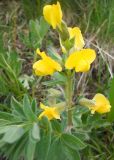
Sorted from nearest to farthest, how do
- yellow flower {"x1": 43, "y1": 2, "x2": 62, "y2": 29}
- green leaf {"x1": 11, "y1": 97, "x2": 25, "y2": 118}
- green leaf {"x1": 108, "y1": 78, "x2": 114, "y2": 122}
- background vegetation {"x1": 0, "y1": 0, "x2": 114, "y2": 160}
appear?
1. yellow flower {"x1": 43, "y1": 2, "x2": 62, "y2": 29}
2. green leaf {"x1": 11, "y1": 97, "x2": 25, "y2": 118}
3. green leaf {"x1": 108, "y1": 78, "x2": 114, "y2": 122}
4. background vegetation {"x1": 0, "y1": 0, "x2": 114, "y2": 160}

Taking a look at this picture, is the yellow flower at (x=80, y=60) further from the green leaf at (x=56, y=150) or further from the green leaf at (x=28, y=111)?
the green leaf at (x=56, y=150)

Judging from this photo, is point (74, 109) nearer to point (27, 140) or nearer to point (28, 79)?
point (27, 140)

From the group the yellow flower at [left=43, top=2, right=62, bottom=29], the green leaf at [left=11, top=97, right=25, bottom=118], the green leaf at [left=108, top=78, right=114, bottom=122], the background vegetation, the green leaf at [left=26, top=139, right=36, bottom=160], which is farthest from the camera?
the background vegetation

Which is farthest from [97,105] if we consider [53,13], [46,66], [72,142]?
[53,13]

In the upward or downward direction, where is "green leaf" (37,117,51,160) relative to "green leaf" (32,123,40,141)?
downward

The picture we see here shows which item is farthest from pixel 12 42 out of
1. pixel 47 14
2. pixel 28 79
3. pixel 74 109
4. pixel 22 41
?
pixel 47 14

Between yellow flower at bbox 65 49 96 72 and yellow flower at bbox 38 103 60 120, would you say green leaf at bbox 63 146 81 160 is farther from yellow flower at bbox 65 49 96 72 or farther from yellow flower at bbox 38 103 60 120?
yellow flower at bbox 65 49 96 72

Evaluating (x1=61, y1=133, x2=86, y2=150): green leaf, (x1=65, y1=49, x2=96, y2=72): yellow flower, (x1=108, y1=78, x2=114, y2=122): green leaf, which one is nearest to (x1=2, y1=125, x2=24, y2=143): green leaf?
(x1=61, y1=133, x2=86, y2=150): green leaf
